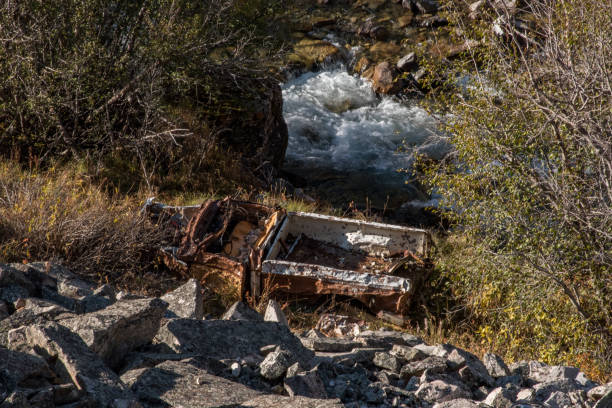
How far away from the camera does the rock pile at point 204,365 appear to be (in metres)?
2.98

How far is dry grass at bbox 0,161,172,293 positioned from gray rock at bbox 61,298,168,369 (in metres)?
2.77

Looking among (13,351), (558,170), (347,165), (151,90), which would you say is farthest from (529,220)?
(347,165)

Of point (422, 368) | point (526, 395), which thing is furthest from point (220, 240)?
point (526, 395)

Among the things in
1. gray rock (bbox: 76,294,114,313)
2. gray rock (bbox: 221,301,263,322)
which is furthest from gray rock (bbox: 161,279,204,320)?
gray rock (bbox: 76,294,114,313)

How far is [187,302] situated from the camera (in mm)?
5055

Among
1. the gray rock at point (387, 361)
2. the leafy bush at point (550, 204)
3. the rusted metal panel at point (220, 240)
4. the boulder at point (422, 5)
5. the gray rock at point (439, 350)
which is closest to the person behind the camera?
the gray rock at point (387, 361)

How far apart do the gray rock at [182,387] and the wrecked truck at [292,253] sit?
338 centimetres

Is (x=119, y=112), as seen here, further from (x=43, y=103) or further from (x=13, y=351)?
(x=13, y=351)

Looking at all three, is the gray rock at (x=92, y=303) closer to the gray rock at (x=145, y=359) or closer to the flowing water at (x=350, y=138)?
the gray rock at (x=145, y=359)

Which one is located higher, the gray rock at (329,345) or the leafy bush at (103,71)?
the leafy bush at (103,71)

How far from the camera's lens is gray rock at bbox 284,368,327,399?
3.35m

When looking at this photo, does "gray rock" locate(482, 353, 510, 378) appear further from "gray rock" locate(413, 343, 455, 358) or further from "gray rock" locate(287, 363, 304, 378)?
"gray rock" locate(287, 363, 304, 378)

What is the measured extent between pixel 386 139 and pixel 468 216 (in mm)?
8715

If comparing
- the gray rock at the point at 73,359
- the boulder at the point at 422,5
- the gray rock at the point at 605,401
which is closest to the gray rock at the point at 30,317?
the gray rock at the point at 73,359
